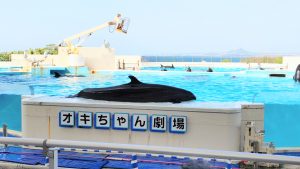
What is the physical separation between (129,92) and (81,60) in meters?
19.7

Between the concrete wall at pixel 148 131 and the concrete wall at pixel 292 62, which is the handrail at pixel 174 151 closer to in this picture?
the concrete wall at pixel 148 131

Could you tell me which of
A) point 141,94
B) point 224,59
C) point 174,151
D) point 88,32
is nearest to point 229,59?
point 224,59

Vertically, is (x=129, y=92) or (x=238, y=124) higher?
(x=129, y=92)

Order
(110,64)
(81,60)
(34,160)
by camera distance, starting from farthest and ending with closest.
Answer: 1. (110,64)
2. (81,60)
3. (34,160)

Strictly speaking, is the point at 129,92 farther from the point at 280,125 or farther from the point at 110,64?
the point at 110,64

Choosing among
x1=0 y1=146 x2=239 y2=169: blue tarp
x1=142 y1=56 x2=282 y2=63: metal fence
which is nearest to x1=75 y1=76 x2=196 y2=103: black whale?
x1=0 y1=146 x2=239 y2=169: blue tarp

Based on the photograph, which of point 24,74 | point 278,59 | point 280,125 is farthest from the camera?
point 278,59

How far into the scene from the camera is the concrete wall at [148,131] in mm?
4031

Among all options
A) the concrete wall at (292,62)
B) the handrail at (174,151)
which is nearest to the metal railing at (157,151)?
the handrail at (174,151)

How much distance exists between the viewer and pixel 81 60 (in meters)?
23.6

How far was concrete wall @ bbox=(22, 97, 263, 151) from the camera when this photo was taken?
4031 mm

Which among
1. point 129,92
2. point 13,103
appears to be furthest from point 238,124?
point 13,103

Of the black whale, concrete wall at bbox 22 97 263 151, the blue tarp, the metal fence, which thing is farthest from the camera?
the metal fence

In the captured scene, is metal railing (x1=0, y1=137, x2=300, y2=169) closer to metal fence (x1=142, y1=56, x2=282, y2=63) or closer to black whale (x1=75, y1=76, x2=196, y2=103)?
black whale (x1=75, y1=76, x2=196, y2=103)
